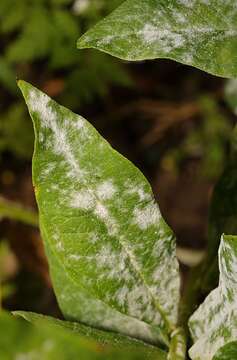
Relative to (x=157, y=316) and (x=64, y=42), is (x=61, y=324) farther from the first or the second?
(x=64, y=42)

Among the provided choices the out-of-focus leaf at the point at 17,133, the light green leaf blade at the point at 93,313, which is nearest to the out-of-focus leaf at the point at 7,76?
the out-of-focus leaf at the point at 17,133

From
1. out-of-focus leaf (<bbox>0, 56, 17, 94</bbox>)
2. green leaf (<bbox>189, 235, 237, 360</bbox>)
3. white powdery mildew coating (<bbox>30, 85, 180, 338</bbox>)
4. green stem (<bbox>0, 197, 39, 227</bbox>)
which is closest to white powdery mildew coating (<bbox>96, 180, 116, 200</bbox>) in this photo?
white powdery mildew coating (<bbox>30, 85, 180, 338</bbox>)

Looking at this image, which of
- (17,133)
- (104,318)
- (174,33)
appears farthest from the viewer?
(17,133)

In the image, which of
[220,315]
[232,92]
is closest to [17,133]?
[232,92]

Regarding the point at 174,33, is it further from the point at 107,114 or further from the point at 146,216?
the point at 107,114

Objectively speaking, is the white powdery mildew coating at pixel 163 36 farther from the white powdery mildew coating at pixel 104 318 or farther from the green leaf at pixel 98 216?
the white powdery mildew coating at pixel 104 318

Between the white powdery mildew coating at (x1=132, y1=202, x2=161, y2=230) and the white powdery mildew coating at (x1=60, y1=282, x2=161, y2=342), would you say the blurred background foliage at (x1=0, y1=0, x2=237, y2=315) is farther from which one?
the white powdery mildew coating at (x1=132, y1=202, x2=161, y2=230)
